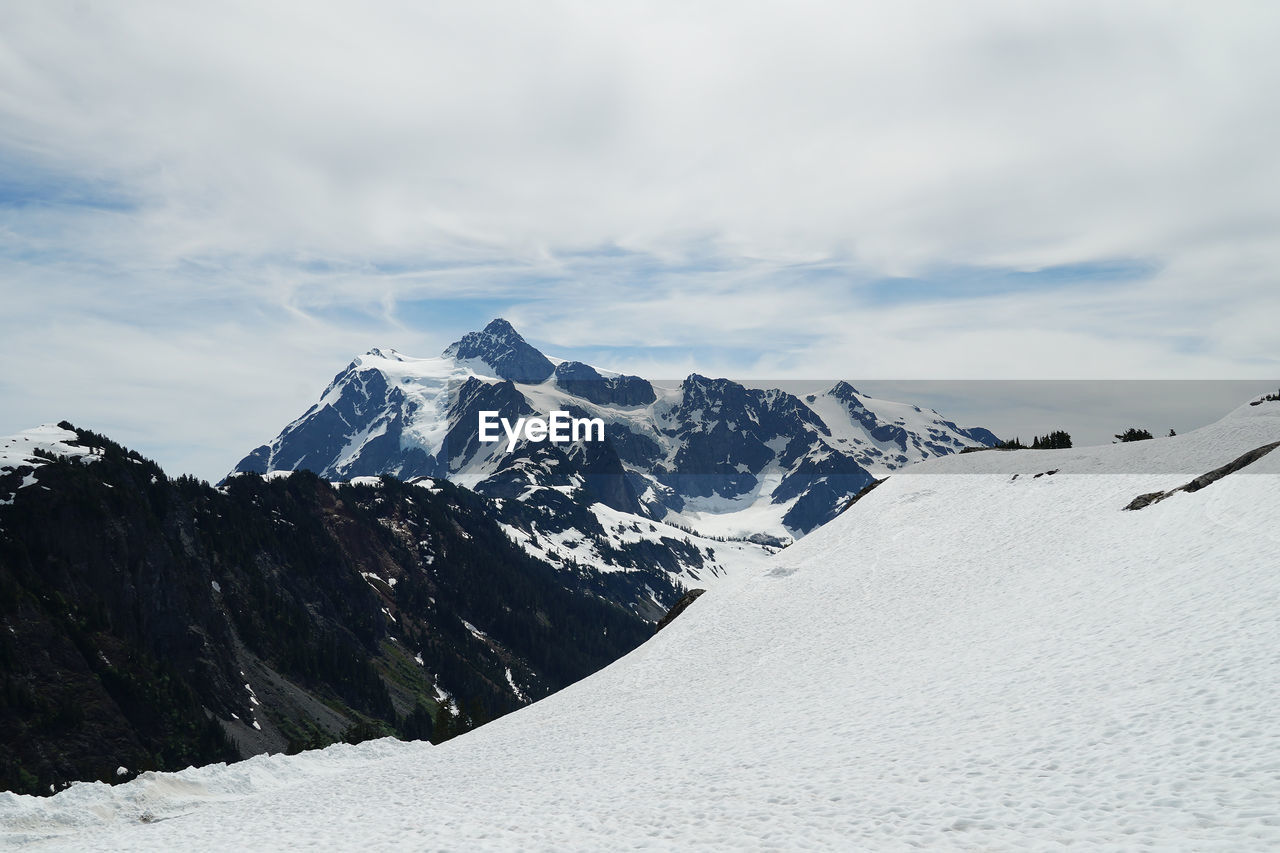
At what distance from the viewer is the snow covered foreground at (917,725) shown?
14.7m

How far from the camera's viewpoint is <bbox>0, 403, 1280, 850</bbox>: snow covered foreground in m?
14.7

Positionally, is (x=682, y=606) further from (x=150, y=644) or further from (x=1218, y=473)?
(x=150, y=644)

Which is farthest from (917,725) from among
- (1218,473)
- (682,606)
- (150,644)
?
(150,644)

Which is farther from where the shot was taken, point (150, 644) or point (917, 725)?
point (150, 644)

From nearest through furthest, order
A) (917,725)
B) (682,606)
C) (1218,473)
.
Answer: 1. (917,725)
2. (1218,473)
3. (682,606)

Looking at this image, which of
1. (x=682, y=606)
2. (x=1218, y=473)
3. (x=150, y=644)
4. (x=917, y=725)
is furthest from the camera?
(x=150, y=644)

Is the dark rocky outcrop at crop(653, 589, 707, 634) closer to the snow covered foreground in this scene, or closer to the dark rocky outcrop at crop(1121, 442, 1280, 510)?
the snow covered foreground

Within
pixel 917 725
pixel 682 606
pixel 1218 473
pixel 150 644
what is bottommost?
pixel 150 644

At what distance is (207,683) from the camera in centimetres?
12506

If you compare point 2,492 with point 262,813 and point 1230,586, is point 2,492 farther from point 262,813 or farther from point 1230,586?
point 1230,586

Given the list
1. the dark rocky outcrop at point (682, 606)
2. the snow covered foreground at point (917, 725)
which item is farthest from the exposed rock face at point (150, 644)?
the snow covered foreground at point (917, 725)

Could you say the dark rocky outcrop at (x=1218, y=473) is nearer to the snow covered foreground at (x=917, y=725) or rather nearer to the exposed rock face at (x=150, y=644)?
the snow covered foreground at (x=917, y=725)

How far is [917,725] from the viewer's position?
21000 mm

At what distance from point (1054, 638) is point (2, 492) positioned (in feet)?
451
